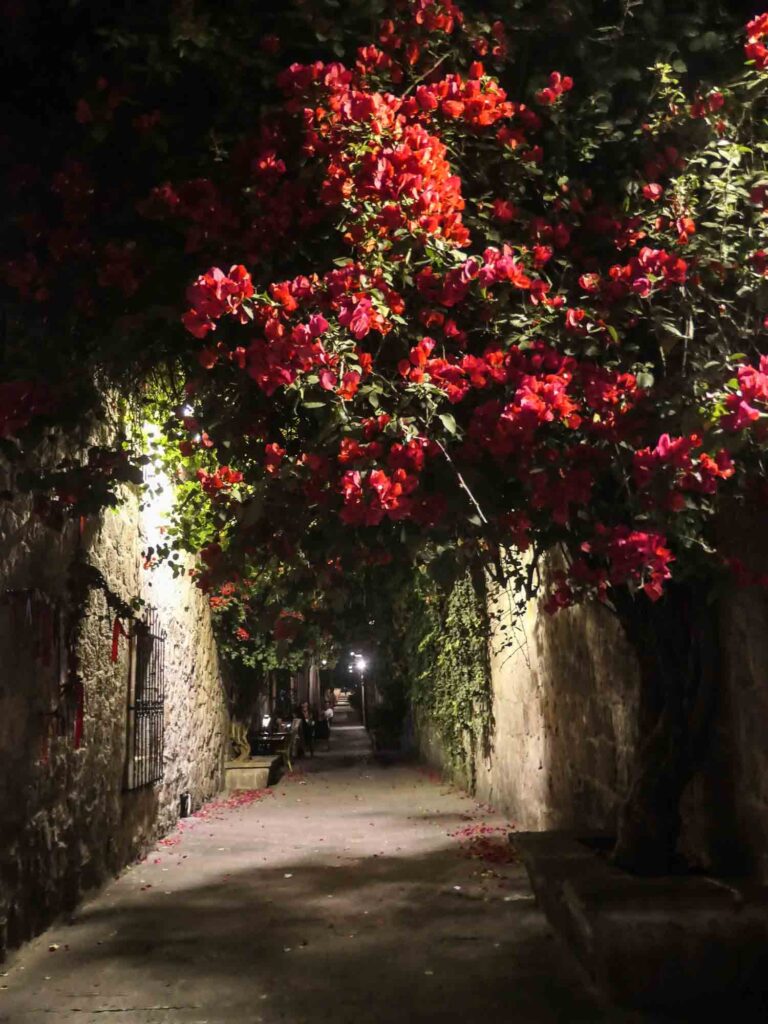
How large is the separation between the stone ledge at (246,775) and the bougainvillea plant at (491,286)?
8397 mm

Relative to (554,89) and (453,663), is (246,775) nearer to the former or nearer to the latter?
(453,663)

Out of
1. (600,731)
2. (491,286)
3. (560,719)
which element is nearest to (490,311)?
(491,286)

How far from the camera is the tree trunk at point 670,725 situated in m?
4.05

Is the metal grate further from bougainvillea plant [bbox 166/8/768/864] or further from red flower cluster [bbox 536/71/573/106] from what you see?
red flower cluster [bbox 536/71/573/106]

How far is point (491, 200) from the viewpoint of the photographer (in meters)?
3.61

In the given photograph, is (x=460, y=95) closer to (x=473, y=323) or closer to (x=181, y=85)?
(x=473, y=323)

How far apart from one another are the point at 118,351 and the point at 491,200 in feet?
5.60

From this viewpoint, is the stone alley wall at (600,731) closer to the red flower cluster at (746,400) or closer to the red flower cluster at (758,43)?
the red flower cluster at (746,400)

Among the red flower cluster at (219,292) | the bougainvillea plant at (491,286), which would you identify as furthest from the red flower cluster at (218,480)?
→ the red flower cluster at (219,292)

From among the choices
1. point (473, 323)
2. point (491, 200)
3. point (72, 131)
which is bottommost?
point (473, 323)

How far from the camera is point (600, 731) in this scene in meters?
5.67

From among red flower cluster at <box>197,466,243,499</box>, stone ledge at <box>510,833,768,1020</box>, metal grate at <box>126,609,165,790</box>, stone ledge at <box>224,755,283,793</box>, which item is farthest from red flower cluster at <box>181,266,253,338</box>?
stone ledge at <box>224,755,283,793</box>

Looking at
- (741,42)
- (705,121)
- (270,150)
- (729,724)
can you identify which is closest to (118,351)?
(270,150)

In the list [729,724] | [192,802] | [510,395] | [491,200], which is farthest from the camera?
[192,802]
